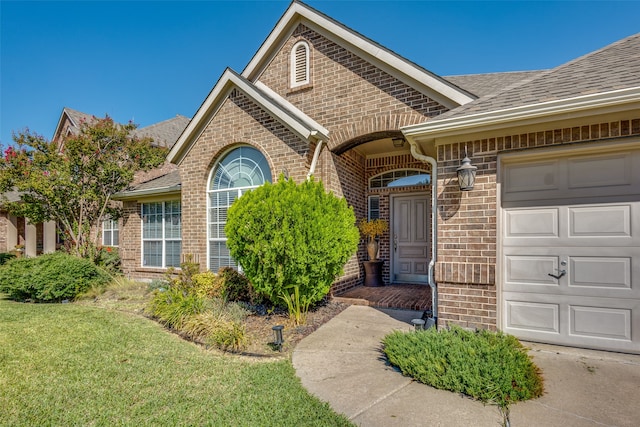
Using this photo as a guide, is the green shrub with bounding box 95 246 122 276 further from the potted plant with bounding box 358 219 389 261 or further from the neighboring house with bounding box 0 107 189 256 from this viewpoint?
the potted plant with bounding box 358 219 389 261

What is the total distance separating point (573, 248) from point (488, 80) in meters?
5.91

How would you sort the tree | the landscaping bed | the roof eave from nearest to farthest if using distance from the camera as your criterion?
the landscaping bed, the roof eave, the tree

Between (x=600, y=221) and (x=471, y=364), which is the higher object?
(x=600, y=221)

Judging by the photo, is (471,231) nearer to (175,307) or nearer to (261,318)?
(261,318)

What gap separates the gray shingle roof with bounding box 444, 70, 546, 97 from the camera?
7.38m

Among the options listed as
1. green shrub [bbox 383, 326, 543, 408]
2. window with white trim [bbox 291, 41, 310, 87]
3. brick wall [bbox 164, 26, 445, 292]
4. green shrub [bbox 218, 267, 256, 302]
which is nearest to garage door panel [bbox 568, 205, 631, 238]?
green shrub [bbox 383, 326, 543, 408]

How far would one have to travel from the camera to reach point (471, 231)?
453 cm

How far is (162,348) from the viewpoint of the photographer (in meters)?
4.80

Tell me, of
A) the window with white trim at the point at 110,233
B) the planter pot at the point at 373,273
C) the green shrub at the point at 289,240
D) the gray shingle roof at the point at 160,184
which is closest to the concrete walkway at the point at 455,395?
the green shrub at the point at 289,240

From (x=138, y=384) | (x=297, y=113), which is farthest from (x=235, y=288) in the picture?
(x=297, y=113)

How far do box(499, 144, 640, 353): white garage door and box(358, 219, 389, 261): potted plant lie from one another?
4.20 meters

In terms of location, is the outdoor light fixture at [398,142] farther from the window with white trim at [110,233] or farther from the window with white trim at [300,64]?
the window with white trim at [110,233]

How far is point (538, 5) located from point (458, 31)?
7.49 ft

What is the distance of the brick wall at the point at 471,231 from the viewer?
14.3 ft
